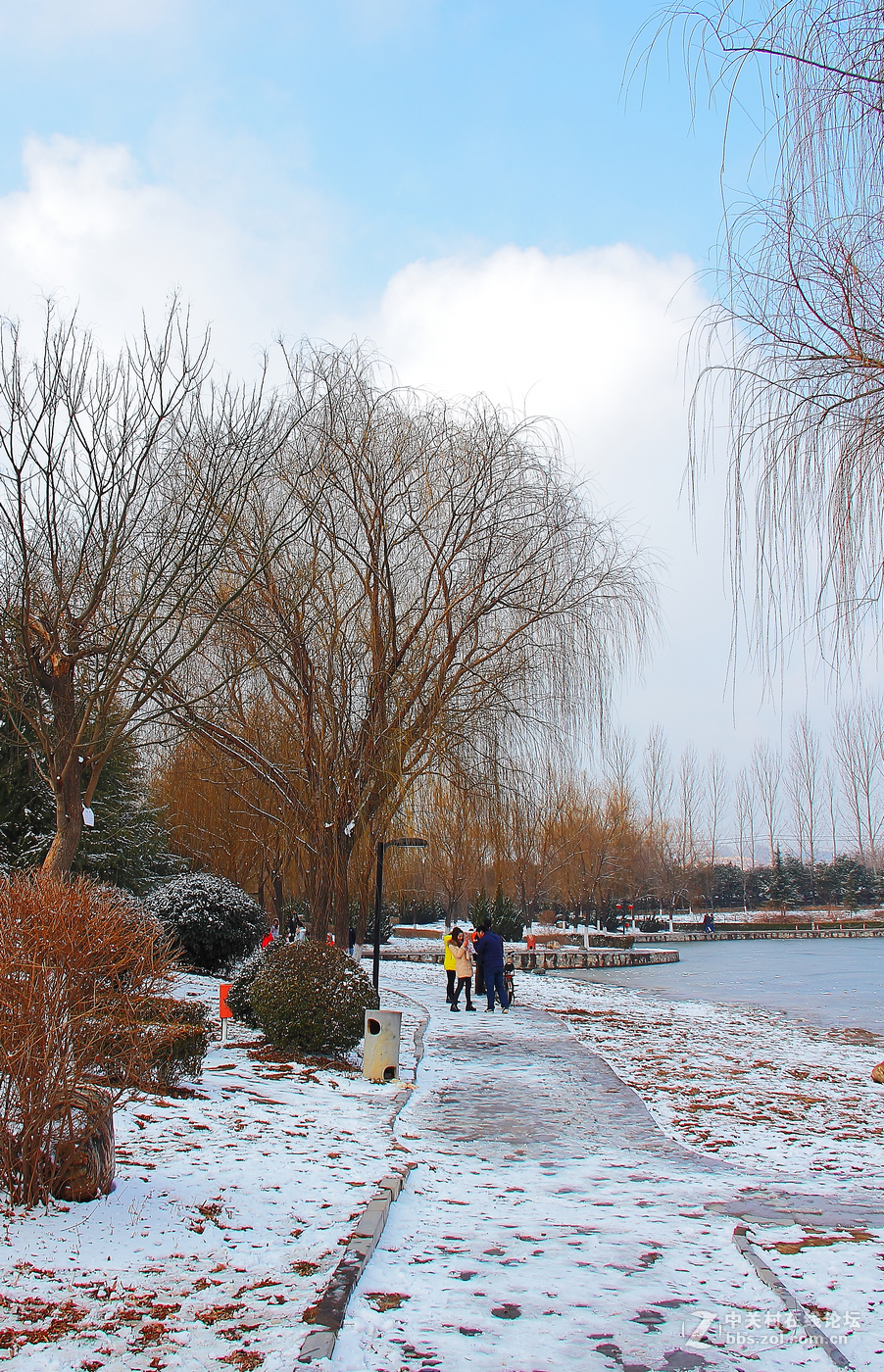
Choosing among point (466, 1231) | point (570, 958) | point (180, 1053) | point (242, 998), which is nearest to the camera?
point (466, 1231)

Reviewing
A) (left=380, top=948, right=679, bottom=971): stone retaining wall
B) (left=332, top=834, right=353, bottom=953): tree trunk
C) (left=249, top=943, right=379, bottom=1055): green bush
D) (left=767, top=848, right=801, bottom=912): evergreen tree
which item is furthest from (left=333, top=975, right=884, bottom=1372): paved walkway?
(left=767, top=848, right=801, bottom=912): evergreen tree

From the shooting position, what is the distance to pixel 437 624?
13086 mm

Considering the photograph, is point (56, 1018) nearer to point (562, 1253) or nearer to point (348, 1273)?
point (348, 1273)

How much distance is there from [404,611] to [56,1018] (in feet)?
32.4

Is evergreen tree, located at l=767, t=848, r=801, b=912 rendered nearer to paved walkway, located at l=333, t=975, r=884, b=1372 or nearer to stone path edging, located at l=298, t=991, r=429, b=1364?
paved walkway, located at l=333, t=975, r=884, b=1372

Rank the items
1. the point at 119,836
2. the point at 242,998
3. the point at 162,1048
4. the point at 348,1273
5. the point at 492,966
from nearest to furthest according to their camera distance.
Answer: the point at 348,1273 < the point at 162,1048 < the point at 242,998 < the point at 492,966 < the point at 119,836

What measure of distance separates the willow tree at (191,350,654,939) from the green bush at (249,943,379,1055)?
3284 mm

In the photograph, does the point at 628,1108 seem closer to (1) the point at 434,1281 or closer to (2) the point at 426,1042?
(2) the point at 426,1042

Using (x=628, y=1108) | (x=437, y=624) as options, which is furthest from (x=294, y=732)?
(x=628, y=1108)

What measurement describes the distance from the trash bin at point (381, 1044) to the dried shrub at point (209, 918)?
24.0 feet

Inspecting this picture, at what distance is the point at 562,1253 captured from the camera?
4402mm

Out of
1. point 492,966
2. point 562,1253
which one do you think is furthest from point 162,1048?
point 492,966

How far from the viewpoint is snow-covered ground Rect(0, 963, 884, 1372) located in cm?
341

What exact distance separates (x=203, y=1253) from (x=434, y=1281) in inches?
41.5
